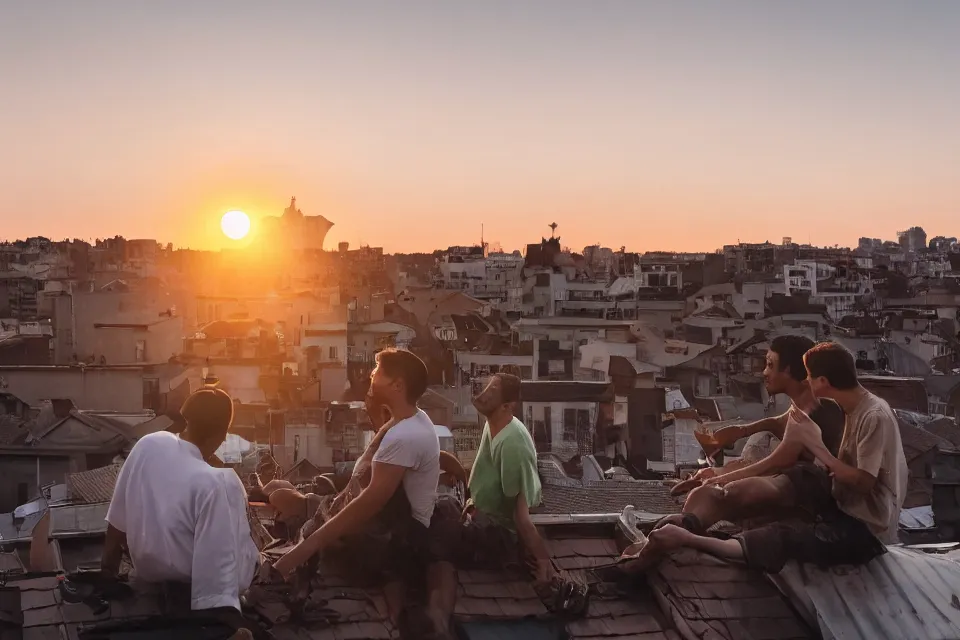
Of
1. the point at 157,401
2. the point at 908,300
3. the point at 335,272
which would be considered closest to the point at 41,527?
the point at 157,401

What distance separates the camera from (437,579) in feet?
15.1

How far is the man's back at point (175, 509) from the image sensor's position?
412 centimetres

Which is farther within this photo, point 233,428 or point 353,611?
point 233,428

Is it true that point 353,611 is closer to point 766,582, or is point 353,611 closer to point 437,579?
point 437,579

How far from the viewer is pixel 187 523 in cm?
415

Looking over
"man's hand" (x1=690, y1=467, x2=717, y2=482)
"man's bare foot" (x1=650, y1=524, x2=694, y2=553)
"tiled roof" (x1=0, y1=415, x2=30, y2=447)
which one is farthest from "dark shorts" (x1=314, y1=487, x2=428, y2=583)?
"tiled roof" (x1=0, y1=415, x2=30, y2=447)

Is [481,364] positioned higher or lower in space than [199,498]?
lower

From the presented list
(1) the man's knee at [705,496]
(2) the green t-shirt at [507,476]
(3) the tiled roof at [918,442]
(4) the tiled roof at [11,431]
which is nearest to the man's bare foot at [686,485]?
(1) the man's knee at [705,496]

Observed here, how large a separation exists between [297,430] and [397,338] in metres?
14.9

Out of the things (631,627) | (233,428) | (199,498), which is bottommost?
(233,428)

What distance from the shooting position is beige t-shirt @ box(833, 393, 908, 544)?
4828mm

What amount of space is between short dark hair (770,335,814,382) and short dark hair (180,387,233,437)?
3126 millimetres

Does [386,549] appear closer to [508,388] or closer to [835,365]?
[508,388]

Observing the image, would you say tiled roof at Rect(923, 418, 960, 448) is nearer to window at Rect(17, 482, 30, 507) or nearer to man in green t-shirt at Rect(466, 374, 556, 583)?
man in green t-shirt at Rect(466, 374, 556, 583)
